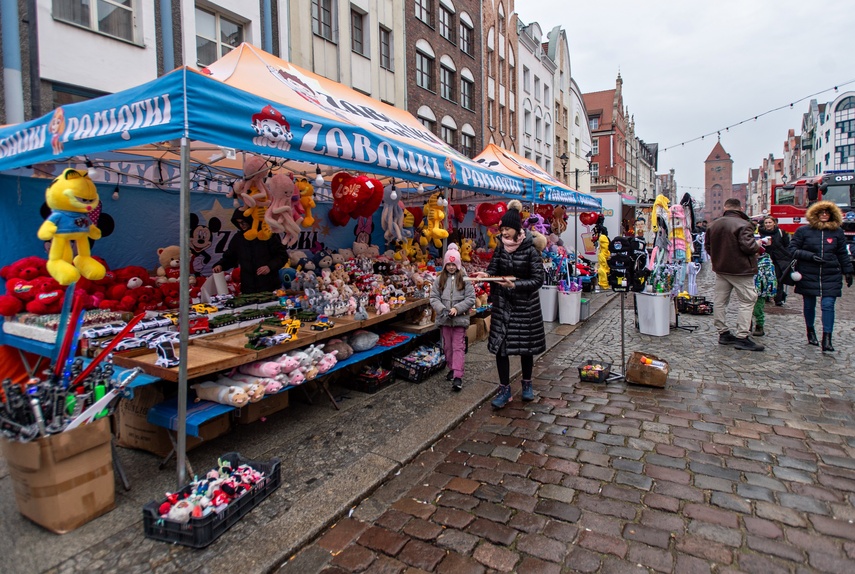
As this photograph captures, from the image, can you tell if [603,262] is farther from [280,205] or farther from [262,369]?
[262,369]

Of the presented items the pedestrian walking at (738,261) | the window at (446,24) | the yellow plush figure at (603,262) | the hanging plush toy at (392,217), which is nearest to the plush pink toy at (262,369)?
the hanging plush toy at (392,217)

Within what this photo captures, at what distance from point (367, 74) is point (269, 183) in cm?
1111

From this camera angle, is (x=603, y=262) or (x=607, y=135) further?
(x=607, y=135)

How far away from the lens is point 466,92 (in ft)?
72.8

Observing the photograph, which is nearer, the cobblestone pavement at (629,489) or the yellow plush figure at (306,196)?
the cobblestone pavement at (629,489)

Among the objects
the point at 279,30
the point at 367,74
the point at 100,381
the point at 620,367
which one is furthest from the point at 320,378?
the point at 367,74

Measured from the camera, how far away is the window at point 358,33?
14669mm

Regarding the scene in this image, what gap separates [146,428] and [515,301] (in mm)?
3496

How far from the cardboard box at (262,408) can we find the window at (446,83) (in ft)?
57.2

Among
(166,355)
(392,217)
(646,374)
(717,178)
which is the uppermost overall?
(717,178)

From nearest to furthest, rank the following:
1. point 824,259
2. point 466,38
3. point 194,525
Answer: point 194,525 → point 824,259 → point 466,38

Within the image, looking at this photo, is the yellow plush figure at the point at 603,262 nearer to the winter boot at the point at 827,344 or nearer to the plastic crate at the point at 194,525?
the winter boot at the point at 827,344

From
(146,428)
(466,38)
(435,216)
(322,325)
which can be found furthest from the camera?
(466,38)

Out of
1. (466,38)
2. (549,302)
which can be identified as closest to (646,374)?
(549,302)
